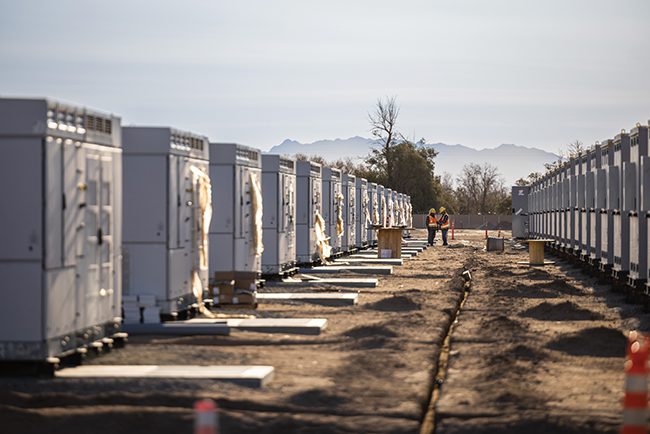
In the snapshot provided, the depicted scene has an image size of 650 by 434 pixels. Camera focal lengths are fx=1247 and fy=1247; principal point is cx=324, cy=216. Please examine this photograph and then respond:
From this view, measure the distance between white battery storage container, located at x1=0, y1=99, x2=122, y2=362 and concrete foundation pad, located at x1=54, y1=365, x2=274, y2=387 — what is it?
17.3 inches

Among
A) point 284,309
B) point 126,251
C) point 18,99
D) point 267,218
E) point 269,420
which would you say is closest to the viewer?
point 269,420

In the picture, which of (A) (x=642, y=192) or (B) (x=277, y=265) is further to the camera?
(B) (x=277, y=265)

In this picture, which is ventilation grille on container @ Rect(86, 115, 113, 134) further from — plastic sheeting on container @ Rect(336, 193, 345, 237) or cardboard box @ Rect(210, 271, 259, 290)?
plastic sheeting on container @ Rect(336, 193, 345, 237)

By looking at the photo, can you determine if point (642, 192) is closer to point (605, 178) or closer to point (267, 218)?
point (605, 178)

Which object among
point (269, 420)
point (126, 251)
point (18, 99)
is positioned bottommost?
point (269, 420)

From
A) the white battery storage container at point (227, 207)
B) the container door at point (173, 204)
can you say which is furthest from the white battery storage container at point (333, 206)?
the container door at point (173, 204)

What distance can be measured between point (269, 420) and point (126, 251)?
7.94 m

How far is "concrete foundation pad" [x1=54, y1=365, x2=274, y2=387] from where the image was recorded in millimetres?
13023

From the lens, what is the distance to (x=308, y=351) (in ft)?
53.8

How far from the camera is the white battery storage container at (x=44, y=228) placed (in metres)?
13.4

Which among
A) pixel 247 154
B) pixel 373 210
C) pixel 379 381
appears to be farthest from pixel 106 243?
pixel 373 210

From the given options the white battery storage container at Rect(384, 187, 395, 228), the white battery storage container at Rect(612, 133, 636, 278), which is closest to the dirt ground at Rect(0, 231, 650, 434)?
the white battery storage container at Rect(612, 133, 636, 278)

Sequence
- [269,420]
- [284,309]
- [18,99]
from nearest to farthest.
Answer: [269,420]
[18,99]
[284,309]

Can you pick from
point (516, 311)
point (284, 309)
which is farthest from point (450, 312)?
point (284, 309)
